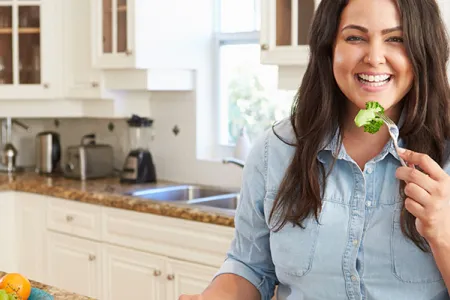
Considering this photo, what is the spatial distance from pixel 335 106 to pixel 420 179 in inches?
11.9

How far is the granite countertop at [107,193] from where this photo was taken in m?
3.07

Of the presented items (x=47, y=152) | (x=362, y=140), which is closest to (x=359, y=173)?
(x=362, y=140)

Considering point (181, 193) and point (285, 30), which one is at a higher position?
point (285, 30)

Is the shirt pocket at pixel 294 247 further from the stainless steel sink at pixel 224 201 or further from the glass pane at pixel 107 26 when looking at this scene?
the glass pane at pixel 107 26

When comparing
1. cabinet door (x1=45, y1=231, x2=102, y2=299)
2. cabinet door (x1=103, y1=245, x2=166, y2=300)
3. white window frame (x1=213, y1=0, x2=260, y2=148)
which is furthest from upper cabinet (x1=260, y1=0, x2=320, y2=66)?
cabinet door (x1=45, y1=231, x2=102, y2=299)

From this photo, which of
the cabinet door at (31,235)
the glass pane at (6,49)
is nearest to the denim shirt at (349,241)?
the cabinet door at (31,235)

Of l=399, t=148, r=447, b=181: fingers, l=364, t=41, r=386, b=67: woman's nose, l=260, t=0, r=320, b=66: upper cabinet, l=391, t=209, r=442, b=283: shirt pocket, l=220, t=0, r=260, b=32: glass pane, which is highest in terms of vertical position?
l=220, t=0, r=260, b=32: glass pane

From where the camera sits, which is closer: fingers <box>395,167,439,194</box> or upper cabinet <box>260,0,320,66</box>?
fingers <box>395,167,439,194</box>

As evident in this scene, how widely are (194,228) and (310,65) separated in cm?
160

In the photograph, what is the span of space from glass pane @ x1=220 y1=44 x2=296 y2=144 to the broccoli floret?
7.03ft

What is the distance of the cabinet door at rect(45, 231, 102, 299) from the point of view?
11.8ft

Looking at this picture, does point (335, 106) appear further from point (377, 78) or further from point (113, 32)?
point (113, 32)

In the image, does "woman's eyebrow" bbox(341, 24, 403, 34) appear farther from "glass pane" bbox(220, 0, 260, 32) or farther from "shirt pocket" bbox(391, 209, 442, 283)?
"glass pane" bbox(220, 0, 260, 32)

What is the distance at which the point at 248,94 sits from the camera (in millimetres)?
3775
